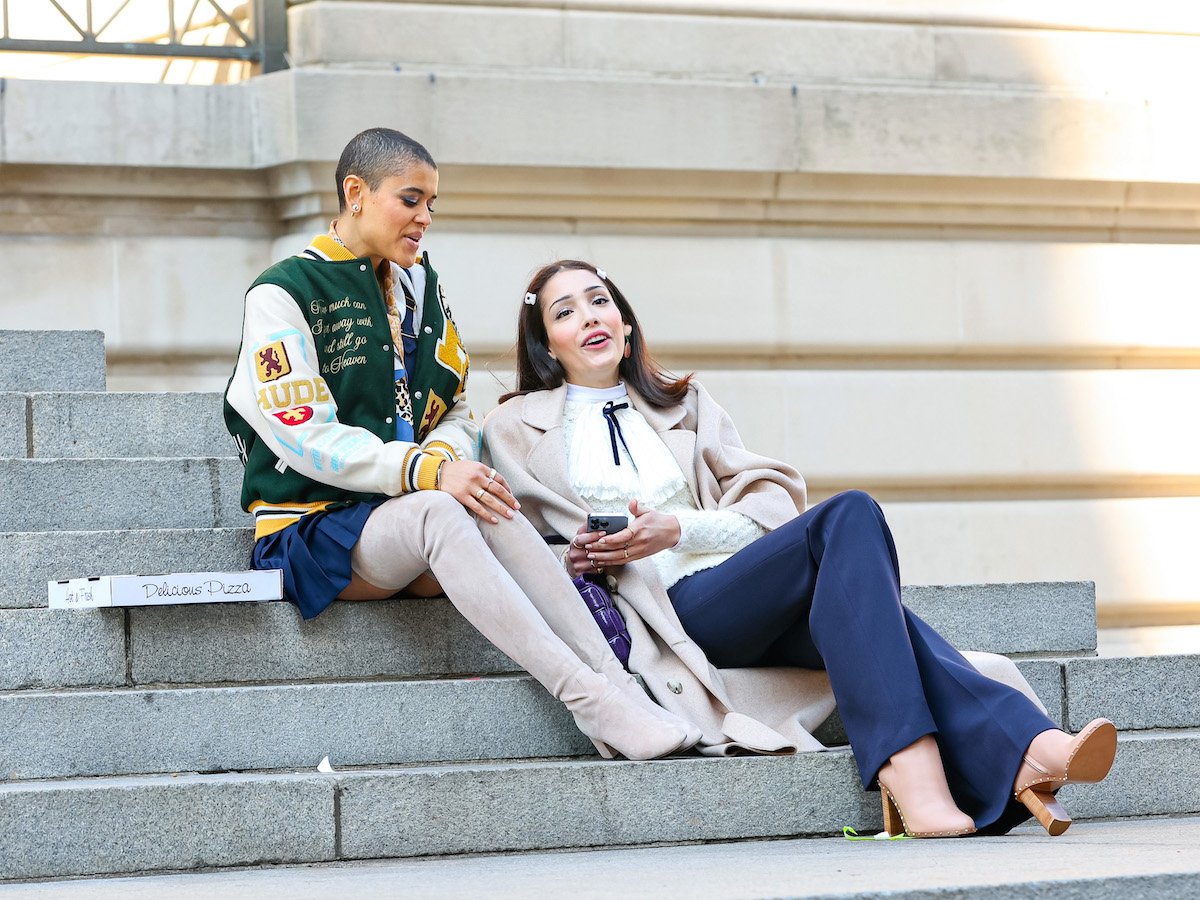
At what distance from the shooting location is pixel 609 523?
183 inches

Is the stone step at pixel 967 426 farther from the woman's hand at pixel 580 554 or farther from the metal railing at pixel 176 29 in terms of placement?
the woman's hand at pixel 580 554

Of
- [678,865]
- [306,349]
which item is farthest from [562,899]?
[306,349]

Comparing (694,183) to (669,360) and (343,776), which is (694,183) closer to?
(669,360)

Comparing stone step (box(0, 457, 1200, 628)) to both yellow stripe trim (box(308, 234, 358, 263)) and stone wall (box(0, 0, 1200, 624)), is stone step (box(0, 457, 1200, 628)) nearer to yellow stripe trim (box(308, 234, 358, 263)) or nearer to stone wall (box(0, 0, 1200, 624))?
stone wall (box(0, 0, 1200, 624))

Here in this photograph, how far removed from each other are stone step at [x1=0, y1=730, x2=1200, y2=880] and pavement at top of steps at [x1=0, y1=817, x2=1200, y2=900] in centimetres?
6

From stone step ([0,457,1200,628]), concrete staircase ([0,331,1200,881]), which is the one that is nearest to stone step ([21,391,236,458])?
concrete staircase ([0,331,1200,881])

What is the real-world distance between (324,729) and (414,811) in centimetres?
44

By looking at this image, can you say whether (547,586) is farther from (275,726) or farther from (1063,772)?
(1063,772)

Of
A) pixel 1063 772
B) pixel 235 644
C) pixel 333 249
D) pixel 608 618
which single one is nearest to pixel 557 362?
pixel 333 249

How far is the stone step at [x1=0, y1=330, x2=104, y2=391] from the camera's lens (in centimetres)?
620

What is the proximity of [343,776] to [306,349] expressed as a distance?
1229 millimetres

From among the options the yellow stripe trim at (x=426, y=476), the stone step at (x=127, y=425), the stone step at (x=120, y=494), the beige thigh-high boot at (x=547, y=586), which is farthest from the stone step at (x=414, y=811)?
the stone step at (x=127, y=425)

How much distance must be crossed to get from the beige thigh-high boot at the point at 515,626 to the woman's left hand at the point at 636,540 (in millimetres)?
344

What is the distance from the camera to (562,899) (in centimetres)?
318
